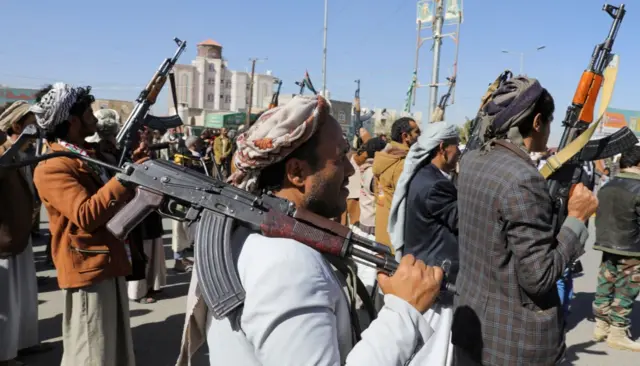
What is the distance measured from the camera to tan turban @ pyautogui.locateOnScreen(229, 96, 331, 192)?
142 centimetres

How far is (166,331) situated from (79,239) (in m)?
2.25

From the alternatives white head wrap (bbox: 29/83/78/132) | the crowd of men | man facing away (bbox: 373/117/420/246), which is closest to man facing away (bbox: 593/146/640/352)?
the crowd of men

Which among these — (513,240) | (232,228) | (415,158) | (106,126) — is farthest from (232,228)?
(106,126)

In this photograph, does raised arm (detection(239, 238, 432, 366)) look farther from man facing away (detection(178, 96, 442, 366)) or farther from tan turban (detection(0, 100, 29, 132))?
tan turban (detection(0, 100, 29, 132))

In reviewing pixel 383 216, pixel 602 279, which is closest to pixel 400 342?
pixel 383 216

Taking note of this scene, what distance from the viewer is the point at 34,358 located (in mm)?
4039

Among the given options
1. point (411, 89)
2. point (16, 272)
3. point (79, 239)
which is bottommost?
point (16, 272)

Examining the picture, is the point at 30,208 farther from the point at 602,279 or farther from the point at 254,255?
the point at 602,279

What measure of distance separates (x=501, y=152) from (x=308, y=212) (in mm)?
1228

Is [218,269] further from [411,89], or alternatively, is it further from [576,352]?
[411,89]

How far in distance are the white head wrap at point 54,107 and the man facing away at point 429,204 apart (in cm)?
234

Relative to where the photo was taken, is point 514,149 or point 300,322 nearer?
point 300,322

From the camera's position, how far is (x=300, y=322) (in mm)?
1114

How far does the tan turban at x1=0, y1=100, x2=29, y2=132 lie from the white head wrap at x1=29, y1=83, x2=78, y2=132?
1.93 metres
